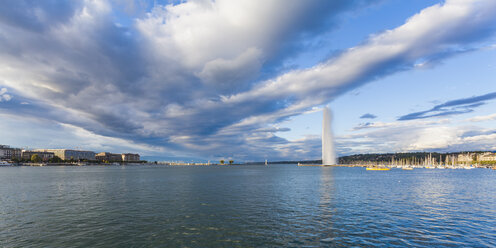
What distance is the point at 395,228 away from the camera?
88.5ft

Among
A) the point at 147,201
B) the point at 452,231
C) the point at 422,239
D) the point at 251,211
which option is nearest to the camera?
the point at 422,239

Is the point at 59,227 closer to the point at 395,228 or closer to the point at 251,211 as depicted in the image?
the point at 251,211

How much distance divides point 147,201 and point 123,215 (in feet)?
36.9

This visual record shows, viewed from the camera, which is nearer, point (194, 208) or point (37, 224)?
point (37, 224)

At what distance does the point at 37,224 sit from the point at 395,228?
42350mm

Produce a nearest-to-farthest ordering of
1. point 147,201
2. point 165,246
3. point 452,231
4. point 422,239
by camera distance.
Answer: point 165,246
point 422,239
point 452,231
point 147,201

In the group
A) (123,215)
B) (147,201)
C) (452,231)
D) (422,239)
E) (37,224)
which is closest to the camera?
(422,239)

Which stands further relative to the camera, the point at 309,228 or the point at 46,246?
the point at 309,228

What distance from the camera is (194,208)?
37594 millimetres

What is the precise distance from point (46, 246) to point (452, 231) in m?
41.5

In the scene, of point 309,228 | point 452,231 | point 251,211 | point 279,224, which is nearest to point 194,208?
point 251,211

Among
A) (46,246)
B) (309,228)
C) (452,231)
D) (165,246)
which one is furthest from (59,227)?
(452,231)

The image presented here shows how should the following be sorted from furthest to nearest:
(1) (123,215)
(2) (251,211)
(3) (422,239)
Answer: (2) (251,211)
(1) (123,215)
(3) (422,239)

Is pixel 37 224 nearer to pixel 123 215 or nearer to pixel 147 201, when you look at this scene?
pixel 123 215
